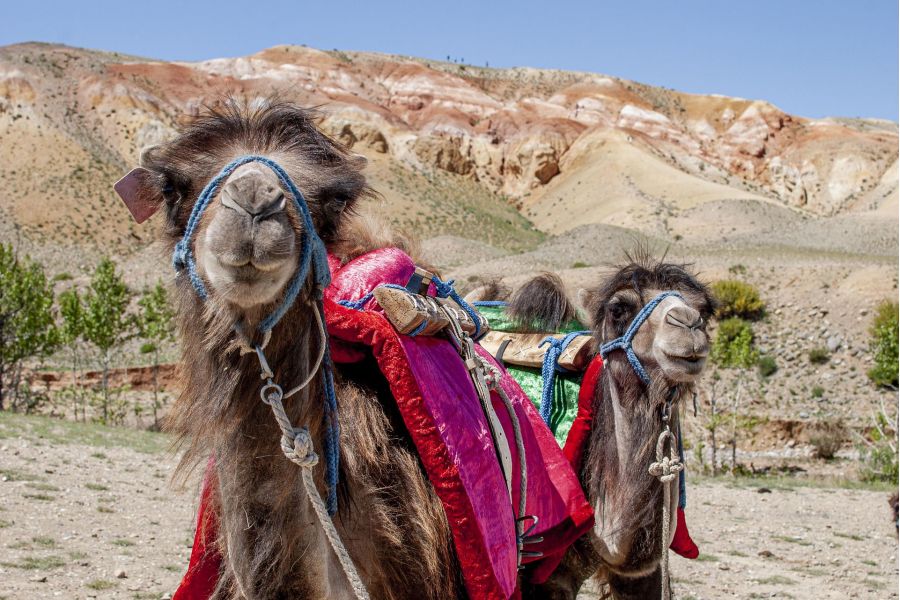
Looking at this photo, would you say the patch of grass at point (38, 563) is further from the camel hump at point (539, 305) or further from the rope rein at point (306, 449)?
the rope rein at point (306, 449)

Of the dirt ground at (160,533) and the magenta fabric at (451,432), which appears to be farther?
the dirt ground at (160,533)

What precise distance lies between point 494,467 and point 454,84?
88.3 metres

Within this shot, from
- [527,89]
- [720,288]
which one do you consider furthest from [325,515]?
[527,89]

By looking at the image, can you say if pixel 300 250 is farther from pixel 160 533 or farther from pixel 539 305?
pixel 160 533

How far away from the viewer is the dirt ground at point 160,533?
6.71 meters

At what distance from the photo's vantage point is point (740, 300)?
30953mm

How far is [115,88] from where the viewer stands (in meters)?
71.6

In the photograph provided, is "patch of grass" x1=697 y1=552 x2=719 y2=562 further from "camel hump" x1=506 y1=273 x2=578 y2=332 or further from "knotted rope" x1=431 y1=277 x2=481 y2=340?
"knotted rope" x1=431 y1=277 x2=481 y2=340

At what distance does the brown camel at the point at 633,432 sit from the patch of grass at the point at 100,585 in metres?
3.85

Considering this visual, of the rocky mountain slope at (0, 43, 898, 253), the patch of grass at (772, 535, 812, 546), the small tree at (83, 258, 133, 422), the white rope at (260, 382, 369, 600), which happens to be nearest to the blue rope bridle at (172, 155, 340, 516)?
the white rope at (260, 382, 369, 600)

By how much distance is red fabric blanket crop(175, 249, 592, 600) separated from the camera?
8.64 feet

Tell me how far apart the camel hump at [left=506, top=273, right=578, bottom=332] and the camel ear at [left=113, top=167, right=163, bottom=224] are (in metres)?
2.62

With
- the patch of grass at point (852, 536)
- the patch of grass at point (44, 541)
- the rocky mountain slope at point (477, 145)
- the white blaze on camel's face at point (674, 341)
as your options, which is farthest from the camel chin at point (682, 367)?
the rocky mountain slope at point (477, 145)

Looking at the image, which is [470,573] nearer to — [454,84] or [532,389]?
[532,389]
